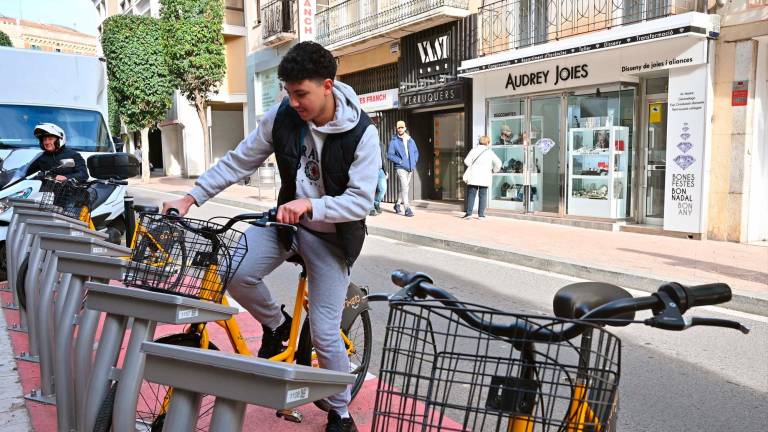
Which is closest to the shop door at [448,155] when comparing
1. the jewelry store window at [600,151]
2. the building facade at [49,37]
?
the jewelry store window at [600,151]

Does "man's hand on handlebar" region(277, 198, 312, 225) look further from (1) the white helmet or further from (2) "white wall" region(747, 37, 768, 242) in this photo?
(2) "white wall" region(747, 37, 768, 242)

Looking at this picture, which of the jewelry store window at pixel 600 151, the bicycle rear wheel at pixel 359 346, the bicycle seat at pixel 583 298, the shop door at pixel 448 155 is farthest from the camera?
the shop door at pixel 448 155

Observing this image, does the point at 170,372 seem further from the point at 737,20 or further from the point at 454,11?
the point at 454,11

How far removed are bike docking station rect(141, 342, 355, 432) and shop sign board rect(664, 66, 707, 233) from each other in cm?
1051

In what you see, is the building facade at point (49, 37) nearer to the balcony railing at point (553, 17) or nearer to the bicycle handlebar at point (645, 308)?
the balcony railing at point (553, 17)

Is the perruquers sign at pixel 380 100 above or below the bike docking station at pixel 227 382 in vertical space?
above

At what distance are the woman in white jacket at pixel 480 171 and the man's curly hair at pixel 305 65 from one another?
36.2 ft

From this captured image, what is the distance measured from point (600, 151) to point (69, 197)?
9.79 meters

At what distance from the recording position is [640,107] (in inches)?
470

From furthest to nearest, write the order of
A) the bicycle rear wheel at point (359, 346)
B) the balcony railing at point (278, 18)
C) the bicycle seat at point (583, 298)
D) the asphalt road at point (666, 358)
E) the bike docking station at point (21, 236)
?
1. the balcony railing at point (278, 18)
2. the bike docking station at point (21, 236)
3. the asphalt road at point (666, 358)
4. the bicycle rear wheel at point (359, 346)
5. the bicycle seat at point (583, 298)

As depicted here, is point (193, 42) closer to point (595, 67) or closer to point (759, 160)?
point (595, 67)

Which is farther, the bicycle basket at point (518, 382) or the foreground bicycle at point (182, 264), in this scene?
the foreground bicycle at point (182, 264)

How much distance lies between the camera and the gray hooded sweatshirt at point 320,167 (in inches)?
111

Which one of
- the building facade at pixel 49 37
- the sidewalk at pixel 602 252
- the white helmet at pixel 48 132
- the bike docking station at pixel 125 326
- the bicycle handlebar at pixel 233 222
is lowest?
the sidewalk at pixel 602 252
